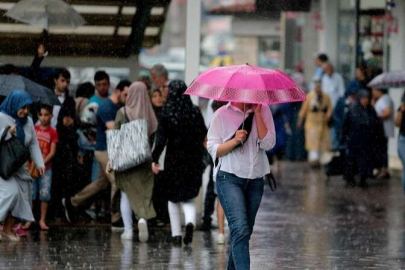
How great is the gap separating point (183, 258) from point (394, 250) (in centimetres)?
228

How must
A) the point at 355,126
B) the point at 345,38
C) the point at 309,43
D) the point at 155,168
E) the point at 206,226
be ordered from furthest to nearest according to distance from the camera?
the point at 309,43 → the point at 345,38 → the point at 355,126 → the point at 206,226 → the point at 155,168

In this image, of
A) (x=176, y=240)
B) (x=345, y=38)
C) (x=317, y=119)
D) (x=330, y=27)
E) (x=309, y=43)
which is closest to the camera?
(x=176, y=240)

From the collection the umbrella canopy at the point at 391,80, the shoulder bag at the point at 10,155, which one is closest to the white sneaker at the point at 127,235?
the shoulder bag at the point at 10,155

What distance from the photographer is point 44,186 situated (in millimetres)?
14289

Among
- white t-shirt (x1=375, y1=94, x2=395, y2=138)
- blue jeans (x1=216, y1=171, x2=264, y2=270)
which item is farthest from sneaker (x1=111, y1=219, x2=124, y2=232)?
white t-shirt (x1=375, y1=94, x2=395, y2=138)

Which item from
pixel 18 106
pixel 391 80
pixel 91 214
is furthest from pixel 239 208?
pixel 391 80

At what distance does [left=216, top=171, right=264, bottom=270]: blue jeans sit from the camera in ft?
31.6

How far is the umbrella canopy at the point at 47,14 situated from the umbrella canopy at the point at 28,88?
0.96 m

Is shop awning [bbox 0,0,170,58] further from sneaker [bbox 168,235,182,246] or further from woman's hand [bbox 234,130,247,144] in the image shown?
woman's hand [bbox 234,130,247,144]

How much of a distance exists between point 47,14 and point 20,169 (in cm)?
258

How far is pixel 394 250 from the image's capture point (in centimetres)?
1291

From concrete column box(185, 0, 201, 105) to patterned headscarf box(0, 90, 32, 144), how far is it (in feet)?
7.24

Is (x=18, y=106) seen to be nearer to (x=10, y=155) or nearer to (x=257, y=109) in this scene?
(x=10, y=155)

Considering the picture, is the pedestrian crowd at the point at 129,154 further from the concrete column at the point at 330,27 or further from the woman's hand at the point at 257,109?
the concrete column at the point at 330,27
